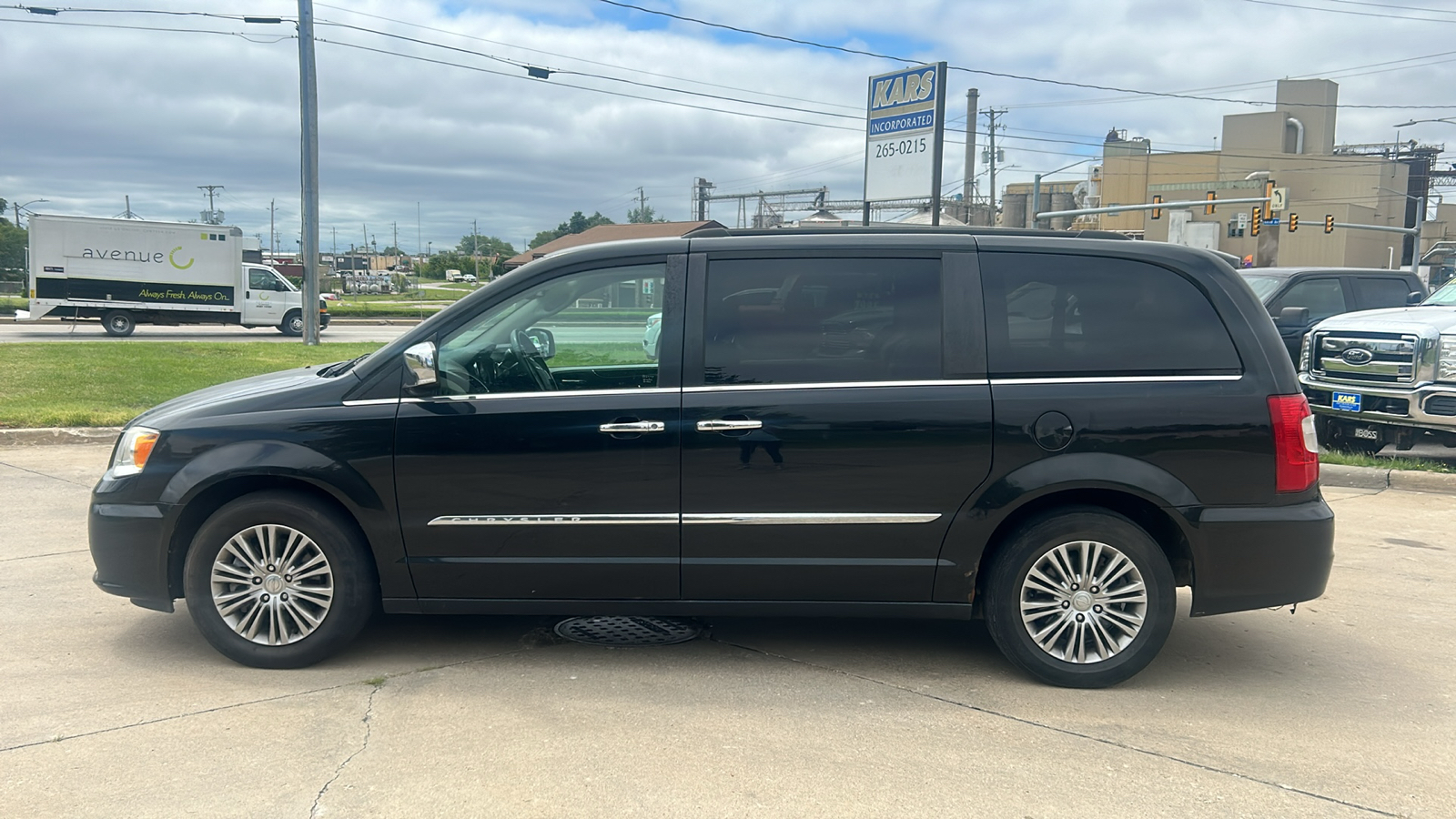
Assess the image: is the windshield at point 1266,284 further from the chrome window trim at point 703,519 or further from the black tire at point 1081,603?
the chrome window trim at point 703,519

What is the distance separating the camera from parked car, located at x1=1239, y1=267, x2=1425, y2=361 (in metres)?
12.1

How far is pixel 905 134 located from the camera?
2353 centimetres

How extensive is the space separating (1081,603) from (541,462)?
2.34m

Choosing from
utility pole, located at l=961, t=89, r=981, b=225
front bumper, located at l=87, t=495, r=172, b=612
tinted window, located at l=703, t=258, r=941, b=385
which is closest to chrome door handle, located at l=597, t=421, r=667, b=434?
tinted window, located at l=703, t=258, r=941, b=385

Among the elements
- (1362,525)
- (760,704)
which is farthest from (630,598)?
(1362,525)

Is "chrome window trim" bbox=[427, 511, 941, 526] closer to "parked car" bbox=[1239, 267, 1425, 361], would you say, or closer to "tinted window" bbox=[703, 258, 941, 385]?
"tinted window" bbox=[703, 258, 941, 385]

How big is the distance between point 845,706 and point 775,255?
1.90 metres

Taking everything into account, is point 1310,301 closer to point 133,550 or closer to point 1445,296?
point 1445,296

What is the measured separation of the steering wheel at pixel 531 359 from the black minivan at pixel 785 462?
1cm

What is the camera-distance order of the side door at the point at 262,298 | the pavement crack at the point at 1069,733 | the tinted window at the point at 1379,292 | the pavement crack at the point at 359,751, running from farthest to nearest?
1. the side door at the point at 262,298
2. the tinted window at the point at 1379,292
3. the pavement crack at the point at 1069,733
4. the pavement crack at the point at 359,751

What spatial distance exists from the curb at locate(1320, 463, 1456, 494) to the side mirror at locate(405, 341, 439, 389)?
7959 millimetres

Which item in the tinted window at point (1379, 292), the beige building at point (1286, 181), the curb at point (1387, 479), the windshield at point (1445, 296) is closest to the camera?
the curb at point (1387, 479)

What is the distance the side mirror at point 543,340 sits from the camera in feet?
15.0

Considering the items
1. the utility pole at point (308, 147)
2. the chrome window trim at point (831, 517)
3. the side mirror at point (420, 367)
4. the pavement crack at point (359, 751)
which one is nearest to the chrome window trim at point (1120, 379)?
the chrome window trim at point (831, 517)
